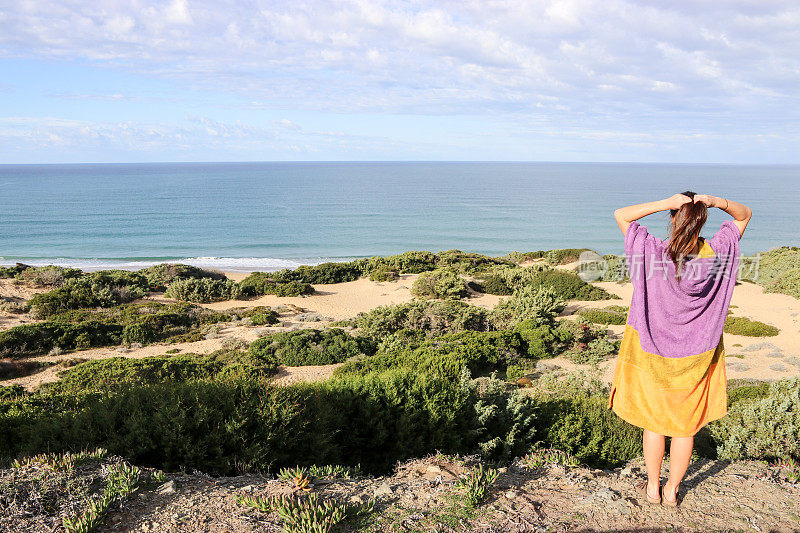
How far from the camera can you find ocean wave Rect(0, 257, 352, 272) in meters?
32.6

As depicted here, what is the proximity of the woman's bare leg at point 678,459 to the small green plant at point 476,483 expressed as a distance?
121cm

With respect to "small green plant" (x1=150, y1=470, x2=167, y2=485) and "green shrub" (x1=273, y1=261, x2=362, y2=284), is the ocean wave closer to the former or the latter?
"green shrub" (x1=273, y1=261, x2=362, y2=284)

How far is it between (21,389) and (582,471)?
9775 mm

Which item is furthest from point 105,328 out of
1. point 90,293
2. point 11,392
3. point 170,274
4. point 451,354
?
point 170,274

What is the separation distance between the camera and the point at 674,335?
118 inches

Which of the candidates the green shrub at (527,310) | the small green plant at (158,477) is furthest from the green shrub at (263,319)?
the small green plant at (158,477)

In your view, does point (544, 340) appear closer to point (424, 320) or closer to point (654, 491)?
point (424, 320)

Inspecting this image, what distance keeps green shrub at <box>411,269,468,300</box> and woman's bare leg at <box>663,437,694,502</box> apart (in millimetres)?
14999

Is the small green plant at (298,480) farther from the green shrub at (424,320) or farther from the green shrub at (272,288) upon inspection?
the green shrub at (272,288)

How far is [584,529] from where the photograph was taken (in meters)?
2.99

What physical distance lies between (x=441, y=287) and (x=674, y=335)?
52.7 ft

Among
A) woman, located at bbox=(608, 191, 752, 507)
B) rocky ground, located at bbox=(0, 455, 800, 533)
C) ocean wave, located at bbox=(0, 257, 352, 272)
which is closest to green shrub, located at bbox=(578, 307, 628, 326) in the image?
rocky ground, located at bbox=(0, 455, 800, 533)

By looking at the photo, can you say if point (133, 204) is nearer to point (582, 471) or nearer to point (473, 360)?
point (473, 360)

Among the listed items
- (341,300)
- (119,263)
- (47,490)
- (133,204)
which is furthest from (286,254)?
(133,204)
